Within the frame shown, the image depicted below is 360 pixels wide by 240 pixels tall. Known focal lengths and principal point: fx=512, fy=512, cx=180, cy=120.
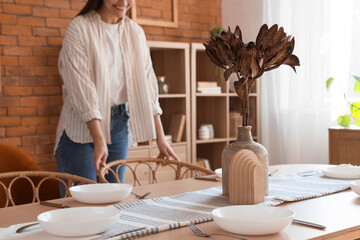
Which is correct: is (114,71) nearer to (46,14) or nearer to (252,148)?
(252,148)

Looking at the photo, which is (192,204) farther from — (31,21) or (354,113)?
(31,21)

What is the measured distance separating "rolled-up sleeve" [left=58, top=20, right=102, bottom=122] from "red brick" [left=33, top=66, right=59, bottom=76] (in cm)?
182

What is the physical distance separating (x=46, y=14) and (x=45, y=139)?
3.30 ft

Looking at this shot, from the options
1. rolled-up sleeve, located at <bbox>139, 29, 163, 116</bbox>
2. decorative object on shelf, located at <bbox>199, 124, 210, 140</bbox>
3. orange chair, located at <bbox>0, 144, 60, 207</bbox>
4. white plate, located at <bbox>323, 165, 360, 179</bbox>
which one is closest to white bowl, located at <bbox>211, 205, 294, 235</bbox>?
white plate, located at <bbox>323, 165, 360, 179</bbox>

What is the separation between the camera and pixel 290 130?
15.2 feet

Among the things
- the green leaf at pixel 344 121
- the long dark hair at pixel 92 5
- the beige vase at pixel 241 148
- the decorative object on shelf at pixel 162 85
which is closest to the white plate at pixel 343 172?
the beige vase at pixel 241 148

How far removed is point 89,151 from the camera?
2.35 metres

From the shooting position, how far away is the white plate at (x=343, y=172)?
1.92 meters

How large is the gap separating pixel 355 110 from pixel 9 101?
265 centimetres

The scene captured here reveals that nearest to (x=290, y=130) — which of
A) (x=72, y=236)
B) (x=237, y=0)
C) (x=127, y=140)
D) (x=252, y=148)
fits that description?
(x=237, y=0)

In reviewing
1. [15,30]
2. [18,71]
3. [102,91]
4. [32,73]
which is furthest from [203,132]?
[102,91]

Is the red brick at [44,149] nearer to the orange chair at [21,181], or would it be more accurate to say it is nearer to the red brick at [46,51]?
the red brick at [46,51]

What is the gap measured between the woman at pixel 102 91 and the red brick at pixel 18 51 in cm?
169

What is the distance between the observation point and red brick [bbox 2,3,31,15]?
3928 mm
